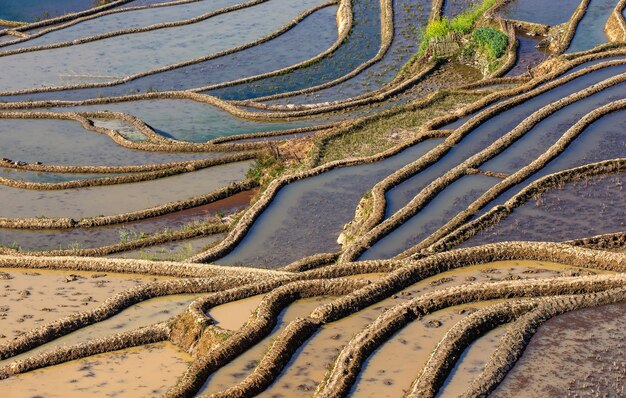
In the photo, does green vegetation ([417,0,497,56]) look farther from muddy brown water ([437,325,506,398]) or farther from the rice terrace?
muddy brown water ([437,325,506,398])

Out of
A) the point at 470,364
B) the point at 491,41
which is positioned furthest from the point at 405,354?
the point at 491,41

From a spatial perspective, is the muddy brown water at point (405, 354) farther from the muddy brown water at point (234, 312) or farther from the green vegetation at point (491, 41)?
the green vegetation at point (491, 41)

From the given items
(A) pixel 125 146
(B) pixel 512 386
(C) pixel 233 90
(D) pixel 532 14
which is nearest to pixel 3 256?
(A) pixel 125 146

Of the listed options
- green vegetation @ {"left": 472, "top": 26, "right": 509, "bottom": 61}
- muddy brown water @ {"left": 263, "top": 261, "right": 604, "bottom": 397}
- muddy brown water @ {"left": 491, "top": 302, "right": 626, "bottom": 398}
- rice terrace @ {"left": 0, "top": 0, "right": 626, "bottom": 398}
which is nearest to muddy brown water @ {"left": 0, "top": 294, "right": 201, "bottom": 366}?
rice terrace @ {"left": 0, "top": 0, "right": 626, "bottom": 398}

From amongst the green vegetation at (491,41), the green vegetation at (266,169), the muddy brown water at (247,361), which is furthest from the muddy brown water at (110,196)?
the green vegetation at (491,41)

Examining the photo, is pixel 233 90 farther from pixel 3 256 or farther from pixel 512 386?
pixel 512 386
